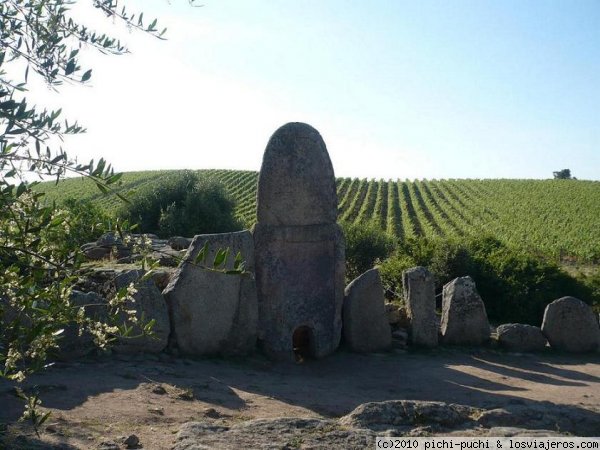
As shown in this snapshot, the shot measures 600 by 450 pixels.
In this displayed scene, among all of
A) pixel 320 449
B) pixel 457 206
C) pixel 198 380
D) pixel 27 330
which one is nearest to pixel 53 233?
pixel 27 330

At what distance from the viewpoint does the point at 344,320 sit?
12703 mm

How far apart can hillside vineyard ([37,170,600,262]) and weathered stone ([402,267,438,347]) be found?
2091 centimetres

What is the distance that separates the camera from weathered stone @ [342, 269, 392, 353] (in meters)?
12.6

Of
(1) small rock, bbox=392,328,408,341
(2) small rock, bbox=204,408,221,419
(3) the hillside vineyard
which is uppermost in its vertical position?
(3) the hillside vineyard

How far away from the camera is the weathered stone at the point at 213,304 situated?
11094 millimetres

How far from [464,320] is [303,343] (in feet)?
10.2

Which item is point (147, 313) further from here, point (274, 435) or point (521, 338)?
point (521, 338)

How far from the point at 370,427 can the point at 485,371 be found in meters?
5.63

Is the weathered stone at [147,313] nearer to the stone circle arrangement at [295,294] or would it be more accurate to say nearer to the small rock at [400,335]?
the stone circle arrangement at [295,294]

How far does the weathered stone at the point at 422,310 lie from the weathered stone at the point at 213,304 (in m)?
3.10

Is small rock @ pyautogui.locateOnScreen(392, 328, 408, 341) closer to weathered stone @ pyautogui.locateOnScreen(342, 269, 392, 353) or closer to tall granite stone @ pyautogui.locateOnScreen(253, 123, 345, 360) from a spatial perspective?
weathered stone @ pyautogui.locateOnScreen(342, 269, 392, 353)

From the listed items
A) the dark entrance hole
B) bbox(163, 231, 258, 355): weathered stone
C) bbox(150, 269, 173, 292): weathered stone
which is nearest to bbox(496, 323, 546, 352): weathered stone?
the dark entrance hole

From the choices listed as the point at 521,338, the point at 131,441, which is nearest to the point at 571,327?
the point at 521,338

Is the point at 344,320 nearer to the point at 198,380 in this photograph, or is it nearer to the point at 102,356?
the point at 198,380
